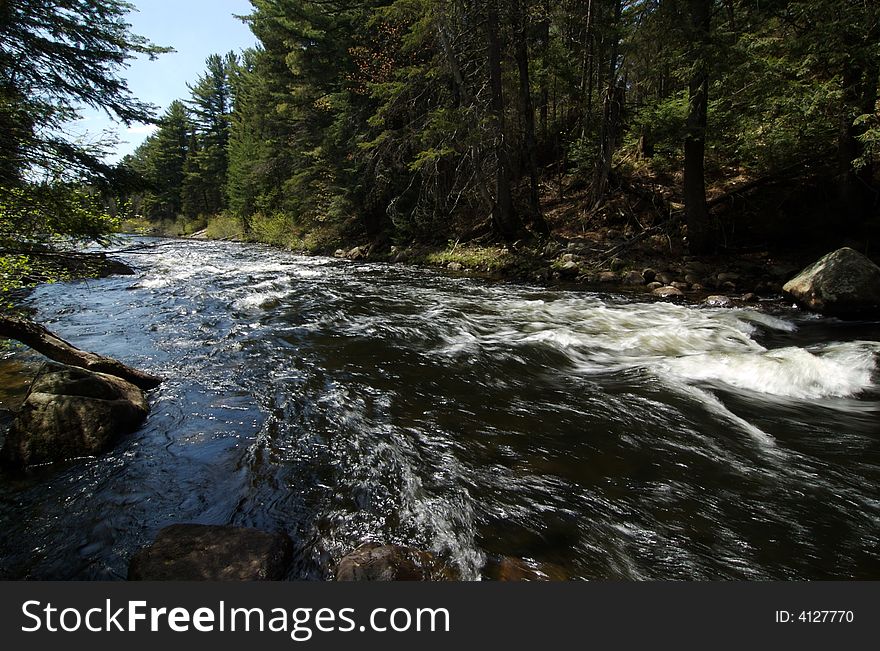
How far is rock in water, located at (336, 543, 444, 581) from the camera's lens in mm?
2482

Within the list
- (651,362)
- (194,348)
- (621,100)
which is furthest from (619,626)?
(621,100)

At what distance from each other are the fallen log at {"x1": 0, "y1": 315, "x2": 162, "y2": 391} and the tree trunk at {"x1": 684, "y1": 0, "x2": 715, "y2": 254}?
1115 cm

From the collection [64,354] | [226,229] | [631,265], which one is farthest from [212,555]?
[226,229]

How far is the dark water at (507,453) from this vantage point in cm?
282

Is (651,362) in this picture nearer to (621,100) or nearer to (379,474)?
(379,474)

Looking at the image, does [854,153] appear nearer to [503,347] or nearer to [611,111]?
[611,111]

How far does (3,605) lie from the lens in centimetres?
219

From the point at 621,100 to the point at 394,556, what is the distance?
14.1 m

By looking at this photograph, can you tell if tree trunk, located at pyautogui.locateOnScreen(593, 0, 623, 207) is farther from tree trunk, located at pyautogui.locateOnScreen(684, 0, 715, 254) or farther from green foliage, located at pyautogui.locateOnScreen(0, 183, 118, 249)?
green foliage, located at pyautogui.locateOnScreen(0, 183, 118, 249)

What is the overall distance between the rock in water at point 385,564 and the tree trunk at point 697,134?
404 inches

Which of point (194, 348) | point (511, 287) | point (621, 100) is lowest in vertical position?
point (194, 348)

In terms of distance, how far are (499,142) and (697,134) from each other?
227 inches

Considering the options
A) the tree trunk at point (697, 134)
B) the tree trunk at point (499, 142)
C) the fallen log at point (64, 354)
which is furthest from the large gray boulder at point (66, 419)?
the tree trunk at point (499, 142)

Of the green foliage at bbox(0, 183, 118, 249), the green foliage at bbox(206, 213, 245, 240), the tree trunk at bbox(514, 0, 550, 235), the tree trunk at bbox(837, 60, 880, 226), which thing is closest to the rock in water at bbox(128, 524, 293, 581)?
the green foliage at bbox(0, 183, 118, 249)
